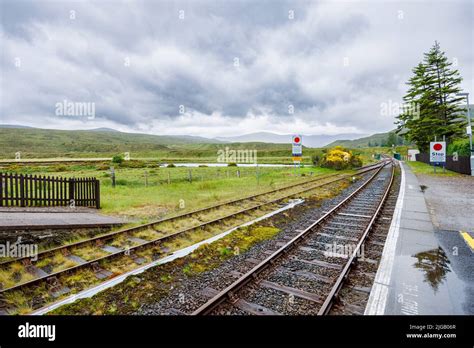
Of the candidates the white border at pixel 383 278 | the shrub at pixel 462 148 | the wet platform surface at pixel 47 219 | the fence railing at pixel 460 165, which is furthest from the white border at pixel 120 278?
the shrub at pixel 462 148

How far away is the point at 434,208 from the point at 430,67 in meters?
41.5

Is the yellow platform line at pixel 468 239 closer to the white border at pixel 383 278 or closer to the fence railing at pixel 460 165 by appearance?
the white border at pixel 383 278

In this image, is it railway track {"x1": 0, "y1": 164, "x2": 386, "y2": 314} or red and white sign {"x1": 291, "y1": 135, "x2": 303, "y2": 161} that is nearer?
railway track {"x1": 0, "y1": 164, "x2": 386, "y2": 314}

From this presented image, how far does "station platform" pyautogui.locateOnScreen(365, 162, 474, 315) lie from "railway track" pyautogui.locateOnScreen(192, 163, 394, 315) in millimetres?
704

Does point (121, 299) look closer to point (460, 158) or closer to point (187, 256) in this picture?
point (187, 256)

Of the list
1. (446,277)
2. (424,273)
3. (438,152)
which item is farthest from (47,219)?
(438,152)

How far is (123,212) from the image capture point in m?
11.8

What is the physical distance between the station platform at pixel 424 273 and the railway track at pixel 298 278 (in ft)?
2.31

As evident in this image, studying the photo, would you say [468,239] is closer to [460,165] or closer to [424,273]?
[424,273]

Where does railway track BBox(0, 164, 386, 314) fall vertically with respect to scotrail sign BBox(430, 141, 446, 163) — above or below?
below

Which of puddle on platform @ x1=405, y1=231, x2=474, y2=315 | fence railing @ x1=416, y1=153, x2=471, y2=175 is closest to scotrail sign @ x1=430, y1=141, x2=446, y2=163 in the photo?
fence railing @ x1=416, y1=153, x2=471, y2=175

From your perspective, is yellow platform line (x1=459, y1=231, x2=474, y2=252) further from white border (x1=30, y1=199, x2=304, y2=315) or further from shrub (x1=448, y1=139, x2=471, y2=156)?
shrub (x1=448, y1=139, x2=471, y2=156)

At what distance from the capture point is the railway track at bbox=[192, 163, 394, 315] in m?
4.44

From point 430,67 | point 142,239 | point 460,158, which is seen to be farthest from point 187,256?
point 430,67
